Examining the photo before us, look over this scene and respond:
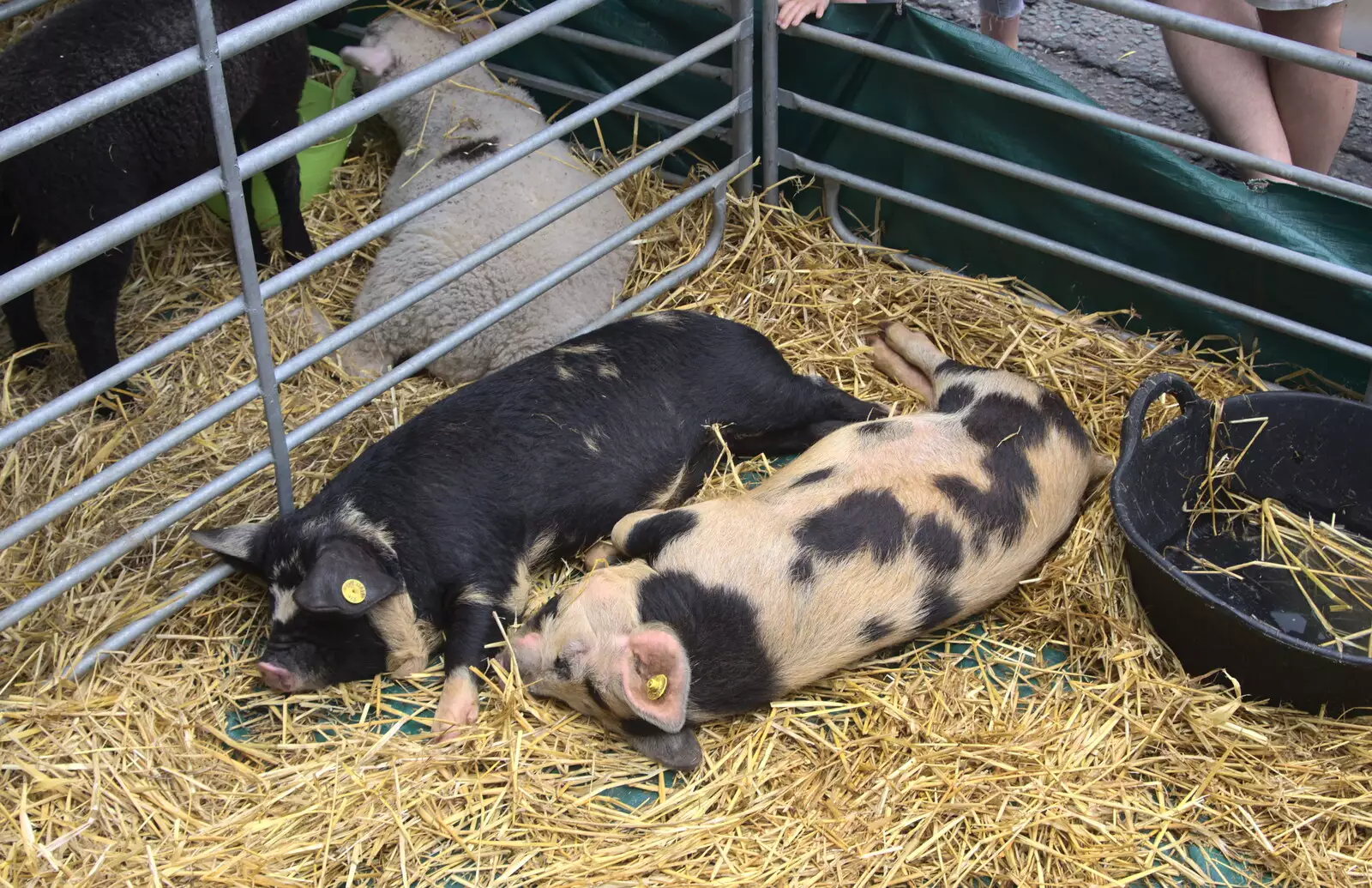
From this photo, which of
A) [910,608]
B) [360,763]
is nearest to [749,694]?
[910,608]

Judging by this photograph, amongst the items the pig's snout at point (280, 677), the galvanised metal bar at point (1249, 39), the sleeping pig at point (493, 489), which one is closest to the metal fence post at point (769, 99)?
the sleeping pig at point (493, 489)

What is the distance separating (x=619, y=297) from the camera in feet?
16.3

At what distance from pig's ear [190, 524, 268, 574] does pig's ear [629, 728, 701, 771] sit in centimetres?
118

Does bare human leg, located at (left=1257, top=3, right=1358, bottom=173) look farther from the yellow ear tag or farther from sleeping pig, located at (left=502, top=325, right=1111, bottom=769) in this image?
the yellow ear tag

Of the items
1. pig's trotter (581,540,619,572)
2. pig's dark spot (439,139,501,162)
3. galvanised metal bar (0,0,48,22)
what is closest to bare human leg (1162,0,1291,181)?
pig's dark spot (439,139,501,162)

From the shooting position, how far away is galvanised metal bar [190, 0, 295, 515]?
9.50 feet

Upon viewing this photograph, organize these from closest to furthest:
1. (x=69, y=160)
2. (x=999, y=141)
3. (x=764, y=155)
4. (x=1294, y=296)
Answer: (x=69, y=160) → (x=1294, y=296) → (x=999, y=141) → (x=764, y=155)

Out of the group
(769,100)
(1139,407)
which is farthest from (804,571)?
(769,100)

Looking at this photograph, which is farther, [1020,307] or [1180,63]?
[1180,63]

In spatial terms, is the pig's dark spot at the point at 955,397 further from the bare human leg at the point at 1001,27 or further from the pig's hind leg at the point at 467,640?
the bare human leg at the point at 1001,27

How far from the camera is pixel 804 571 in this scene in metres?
3.46

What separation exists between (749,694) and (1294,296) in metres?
2.35

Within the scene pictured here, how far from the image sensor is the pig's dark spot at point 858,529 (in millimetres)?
3506

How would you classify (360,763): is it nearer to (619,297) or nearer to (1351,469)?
(619,297)
